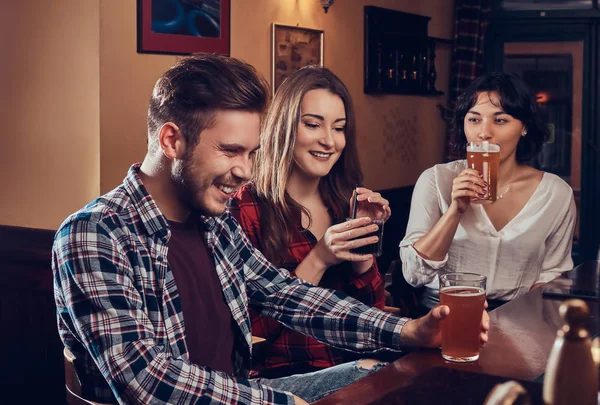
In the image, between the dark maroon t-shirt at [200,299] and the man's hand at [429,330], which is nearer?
the man's hand at [429,330]

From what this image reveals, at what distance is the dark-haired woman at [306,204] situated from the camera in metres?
2.09

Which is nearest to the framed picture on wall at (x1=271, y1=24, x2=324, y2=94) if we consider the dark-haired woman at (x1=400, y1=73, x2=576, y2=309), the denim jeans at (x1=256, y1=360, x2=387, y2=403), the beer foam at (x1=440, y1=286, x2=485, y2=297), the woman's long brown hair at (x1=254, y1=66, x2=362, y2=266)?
the dark-haired woman at (x1=400, y1=73, x2=576, y2=309)

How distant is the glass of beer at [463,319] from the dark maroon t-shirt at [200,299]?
48 centimetres

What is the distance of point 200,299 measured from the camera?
163cm

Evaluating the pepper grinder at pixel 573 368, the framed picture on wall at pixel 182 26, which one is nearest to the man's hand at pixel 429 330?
the pepper grinder at pixel 573 368

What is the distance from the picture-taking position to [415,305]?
8.46 feet

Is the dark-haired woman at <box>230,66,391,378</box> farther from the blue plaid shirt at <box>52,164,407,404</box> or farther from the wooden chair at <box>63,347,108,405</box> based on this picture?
the wooden chair at <box>63,347,108,405</box>

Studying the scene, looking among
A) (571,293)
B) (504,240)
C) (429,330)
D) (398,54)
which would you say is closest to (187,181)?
(429,330)

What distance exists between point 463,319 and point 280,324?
2.46 feet

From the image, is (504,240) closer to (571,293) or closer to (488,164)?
(488,164)

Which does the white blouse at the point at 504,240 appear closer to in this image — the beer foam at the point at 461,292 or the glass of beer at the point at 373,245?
the glass of beer at the point at 373,245

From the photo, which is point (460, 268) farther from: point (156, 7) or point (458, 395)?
point (156, 7)

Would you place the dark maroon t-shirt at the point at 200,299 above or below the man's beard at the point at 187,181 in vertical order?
below

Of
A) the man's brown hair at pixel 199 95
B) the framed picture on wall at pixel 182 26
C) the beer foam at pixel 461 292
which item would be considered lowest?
the beer foam at pixel 461 292
